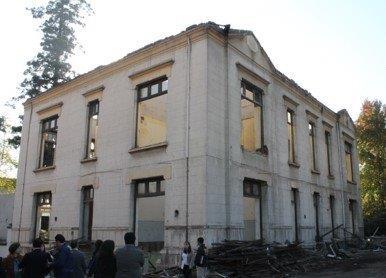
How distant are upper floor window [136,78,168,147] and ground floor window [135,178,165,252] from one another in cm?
184

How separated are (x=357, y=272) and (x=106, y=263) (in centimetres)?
1058

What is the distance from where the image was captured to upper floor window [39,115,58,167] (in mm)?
22375

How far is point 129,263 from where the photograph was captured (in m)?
6.96

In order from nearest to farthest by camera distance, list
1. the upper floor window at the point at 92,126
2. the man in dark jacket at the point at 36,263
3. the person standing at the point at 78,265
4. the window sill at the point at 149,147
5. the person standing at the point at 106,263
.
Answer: the person standing at the point at 106,263, the man in dark jacket at the point at 36,263, the person standing at the point at 78,265, the window sill at the point at 149,147, the upper floor window at the point at 92,126

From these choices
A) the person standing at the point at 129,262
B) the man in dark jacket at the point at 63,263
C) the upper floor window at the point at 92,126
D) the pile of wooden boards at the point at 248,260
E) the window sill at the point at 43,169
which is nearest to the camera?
the person standing at the point at 129,262

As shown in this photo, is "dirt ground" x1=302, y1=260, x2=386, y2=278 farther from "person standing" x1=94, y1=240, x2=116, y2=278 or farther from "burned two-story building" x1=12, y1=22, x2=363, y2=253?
"person standing" x1=94, y1=240, x2=116, y2=278

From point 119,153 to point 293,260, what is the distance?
820cm

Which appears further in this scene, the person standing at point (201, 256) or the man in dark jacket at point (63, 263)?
the person standing at point (201, 256)

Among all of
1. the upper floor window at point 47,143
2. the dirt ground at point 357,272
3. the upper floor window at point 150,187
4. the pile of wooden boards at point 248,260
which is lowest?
the dirt ground at point 357,272

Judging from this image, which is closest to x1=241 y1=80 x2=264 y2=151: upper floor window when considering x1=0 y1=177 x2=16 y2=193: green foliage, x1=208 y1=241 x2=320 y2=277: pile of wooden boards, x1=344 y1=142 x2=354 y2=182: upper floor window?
x1=208 y1=241 x2=320 y2=277: pile of wooden boards

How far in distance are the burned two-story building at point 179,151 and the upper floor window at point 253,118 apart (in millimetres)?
59

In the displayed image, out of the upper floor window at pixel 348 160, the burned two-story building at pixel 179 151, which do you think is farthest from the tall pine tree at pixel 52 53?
the upper floor window at pixel 348 160

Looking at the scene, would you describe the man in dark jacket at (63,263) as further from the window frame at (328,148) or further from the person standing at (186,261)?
the window frame at (328,148)

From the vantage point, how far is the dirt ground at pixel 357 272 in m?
13.7
